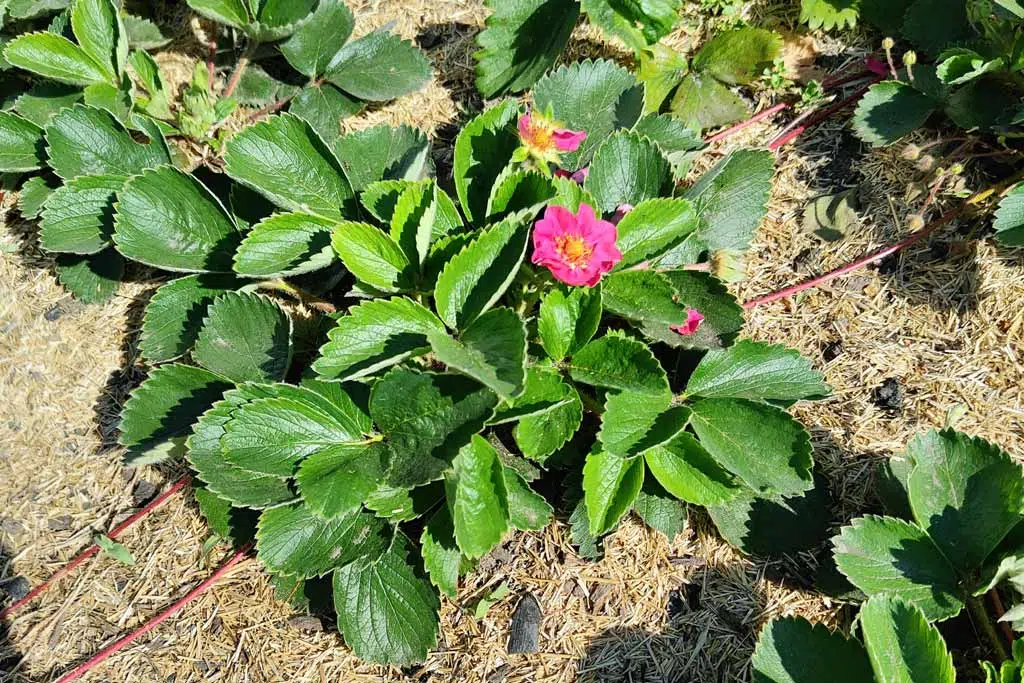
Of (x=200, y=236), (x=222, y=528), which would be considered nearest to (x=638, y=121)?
(x=200, y=236)

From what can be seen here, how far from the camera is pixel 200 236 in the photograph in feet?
6.36

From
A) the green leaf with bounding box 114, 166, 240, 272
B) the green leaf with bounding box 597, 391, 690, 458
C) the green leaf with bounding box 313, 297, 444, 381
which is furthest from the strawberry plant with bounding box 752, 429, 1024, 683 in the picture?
the green leaf with bounding box 114, 166, 240, 272

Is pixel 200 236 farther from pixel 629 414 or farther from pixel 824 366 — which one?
pixel 824 366

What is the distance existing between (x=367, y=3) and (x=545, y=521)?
1632mm

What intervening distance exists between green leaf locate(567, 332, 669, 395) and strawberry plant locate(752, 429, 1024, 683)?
0.46m

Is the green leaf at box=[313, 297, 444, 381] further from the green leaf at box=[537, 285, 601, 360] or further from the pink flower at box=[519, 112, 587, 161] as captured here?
the pink flower at box=[519, 112, 587, 161]

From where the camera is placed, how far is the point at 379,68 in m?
2.28

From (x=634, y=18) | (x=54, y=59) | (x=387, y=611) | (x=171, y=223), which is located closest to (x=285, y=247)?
(x=171, y=223)

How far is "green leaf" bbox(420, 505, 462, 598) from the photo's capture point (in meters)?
1.69

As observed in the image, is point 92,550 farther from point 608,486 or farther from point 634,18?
point 634,18

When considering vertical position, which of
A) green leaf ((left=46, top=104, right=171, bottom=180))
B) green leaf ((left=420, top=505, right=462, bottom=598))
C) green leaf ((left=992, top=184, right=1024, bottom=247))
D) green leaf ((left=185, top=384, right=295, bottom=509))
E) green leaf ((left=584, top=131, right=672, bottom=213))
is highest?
green leaf ((left=992, top=184, right=1024, bottom=247))

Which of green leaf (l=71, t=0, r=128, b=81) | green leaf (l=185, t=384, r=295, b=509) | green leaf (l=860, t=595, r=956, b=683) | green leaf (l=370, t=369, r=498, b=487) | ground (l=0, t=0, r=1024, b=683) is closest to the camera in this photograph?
green leaf (l=860, t=595, r=956, b=683)

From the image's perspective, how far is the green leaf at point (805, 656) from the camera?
1.50m

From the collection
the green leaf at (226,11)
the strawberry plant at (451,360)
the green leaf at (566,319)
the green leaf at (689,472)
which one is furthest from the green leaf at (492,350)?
the green leaf at (226,11)
